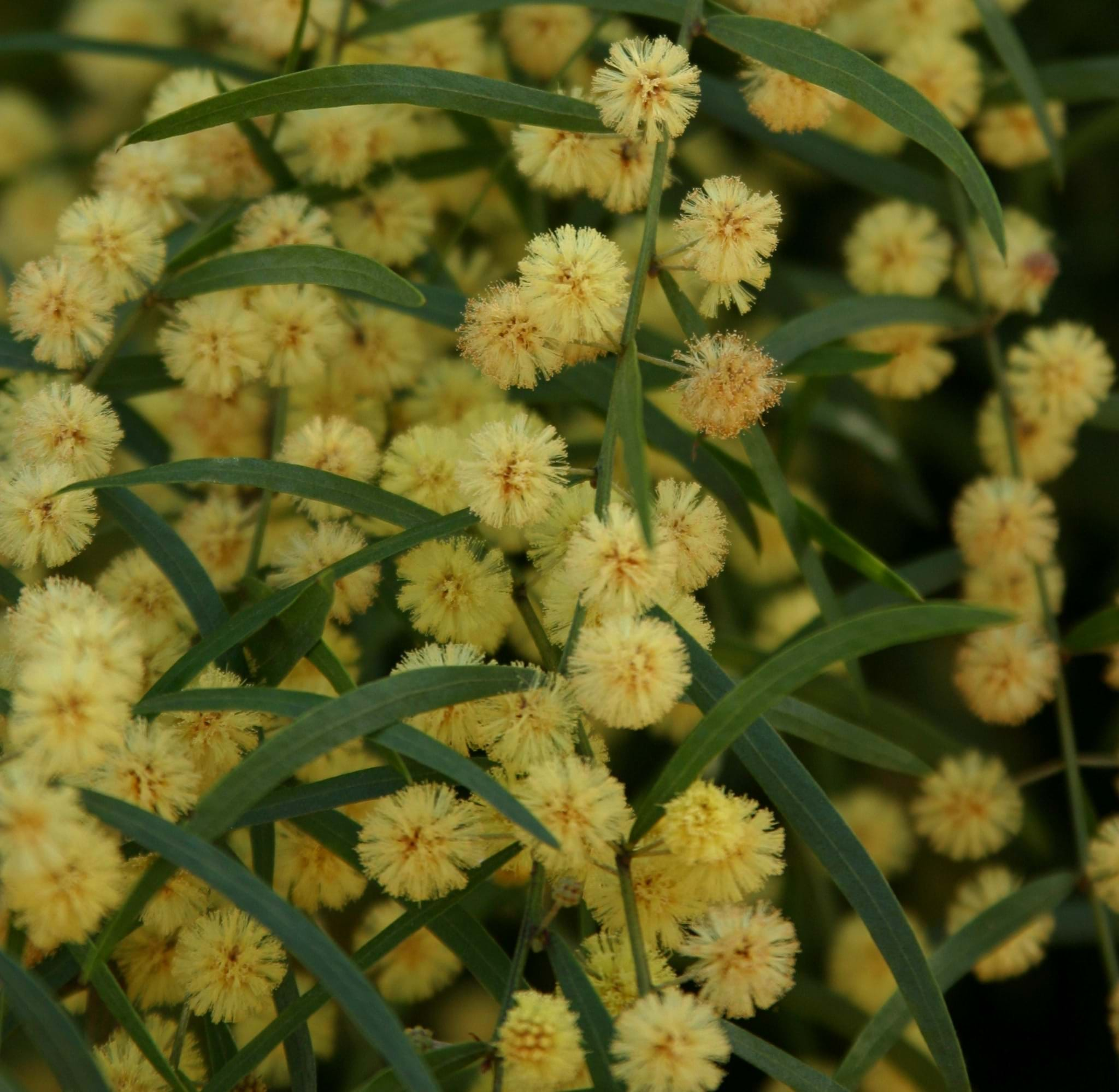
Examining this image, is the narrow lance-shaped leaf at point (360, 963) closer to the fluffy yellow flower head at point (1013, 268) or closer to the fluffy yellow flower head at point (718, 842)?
the fluffy yellow flower head at point (718, 842)

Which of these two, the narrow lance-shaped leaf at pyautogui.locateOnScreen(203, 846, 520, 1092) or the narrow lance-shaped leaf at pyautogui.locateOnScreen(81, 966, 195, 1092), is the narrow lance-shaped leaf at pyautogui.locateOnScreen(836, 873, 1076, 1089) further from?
the narrow lance-shaped leaf at pyautogui.locateOnScreen(81, 966, 195, 1092)

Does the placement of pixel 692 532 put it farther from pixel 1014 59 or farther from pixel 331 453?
pixel 1014 59

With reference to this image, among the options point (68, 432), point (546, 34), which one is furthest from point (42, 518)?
point (546, 34)

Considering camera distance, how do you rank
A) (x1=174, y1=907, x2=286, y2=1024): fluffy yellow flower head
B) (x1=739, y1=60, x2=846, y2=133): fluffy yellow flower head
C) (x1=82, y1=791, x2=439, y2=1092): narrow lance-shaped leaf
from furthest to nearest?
(x1=739, y1=60, x2=846, y2=133): fluffy yellow flower head < (x1=174, y1=907, x2=286, y2=1024): fluffy yellow flower head < (x1=82, y1=791, x2=439, y2=1092): narrow lance-shaped leaf

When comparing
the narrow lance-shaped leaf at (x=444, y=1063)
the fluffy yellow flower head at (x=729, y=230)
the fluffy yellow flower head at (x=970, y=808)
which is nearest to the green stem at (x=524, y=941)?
the narrow lance-shaped leaf at (x=444, y=1063)

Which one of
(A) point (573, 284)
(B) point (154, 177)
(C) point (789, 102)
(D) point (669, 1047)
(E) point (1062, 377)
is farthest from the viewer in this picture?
(E) point (1062, 377)

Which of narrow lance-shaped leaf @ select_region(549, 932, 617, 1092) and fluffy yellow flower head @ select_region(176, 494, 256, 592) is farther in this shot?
fluffy yellow flower head @ select_region(176, 494, 256, 592)

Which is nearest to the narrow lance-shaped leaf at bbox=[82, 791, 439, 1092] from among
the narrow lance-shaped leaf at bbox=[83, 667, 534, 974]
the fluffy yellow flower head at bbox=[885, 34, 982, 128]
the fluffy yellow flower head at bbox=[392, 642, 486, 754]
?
the narrow lance-shaped leaf at bbox=[83, 667, 534, 974]
